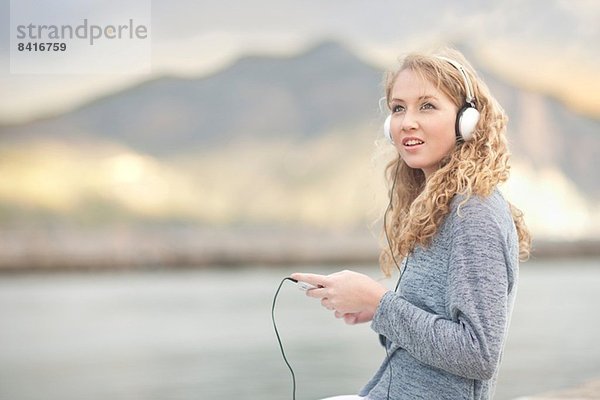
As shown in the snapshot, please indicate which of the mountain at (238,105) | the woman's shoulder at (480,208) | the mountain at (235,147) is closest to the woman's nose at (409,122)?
the woman's shoulder at (480,208)

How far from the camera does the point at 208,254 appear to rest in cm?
2936

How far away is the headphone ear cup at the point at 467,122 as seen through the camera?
1726 mm

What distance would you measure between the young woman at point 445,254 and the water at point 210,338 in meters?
6.74

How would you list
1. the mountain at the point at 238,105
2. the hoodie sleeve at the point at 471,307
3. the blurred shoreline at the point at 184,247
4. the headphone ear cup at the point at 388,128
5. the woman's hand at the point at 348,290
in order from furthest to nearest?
the mountain at the point at 238,105, the blurred shoreline at the point at 184,247, the headphone ear cup at the point at 388,128, the woman's hand at the point at 348,290, the hoodie sleeve at the point at 471,307

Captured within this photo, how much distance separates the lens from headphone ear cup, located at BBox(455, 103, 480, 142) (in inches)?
68.0

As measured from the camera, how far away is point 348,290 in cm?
173

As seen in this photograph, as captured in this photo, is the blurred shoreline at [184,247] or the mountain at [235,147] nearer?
the blurred shoreline at [184,247]

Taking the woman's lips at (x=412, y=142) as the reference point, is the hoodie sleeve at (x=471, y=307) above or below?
below

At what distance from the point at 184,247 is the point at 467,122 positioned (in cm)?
2754

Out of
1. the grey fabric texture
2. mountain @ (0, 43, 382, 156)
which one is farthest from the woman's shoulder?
mountain @ (0, 43, 382, 156)

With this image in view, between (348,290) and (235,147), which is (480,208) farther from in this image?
(235,147)

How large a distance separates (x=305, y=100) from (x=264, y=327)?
1532 cm

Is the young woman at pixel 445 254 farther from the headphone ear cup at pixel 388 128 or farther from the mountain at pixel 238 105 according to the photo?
the mountain at pixel 238 105

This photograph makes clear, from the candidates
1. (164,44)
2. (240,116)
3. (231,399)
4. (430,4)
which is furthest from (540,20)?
(231,399)
